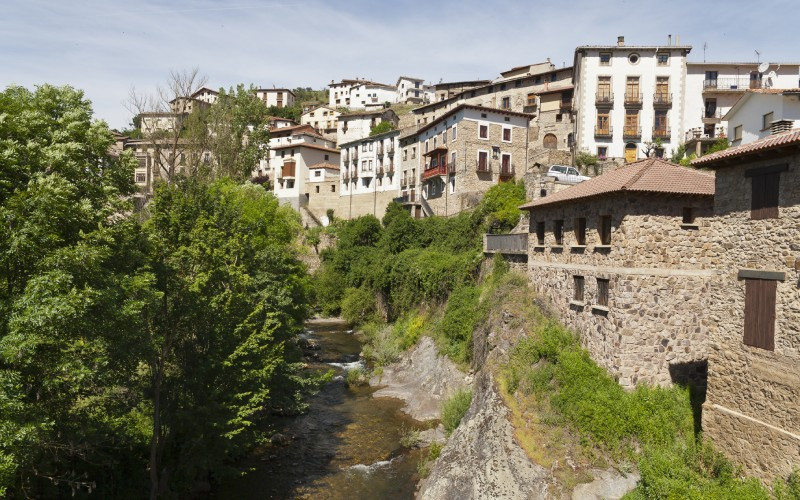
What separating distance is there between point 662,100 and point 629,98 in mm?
2720

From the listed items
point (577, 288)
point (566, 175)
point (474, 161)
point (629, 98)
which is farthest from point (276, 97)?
point (577, 288)

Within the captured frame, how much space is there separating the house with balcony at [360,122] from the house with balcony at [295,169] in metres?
11.3

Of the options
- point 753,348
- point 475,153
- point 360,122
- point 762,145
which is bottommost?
point 753,348

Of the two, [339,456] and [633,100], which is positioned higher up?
[633,100]

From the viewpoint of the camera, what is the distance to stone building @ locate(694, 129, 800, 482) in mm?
13242

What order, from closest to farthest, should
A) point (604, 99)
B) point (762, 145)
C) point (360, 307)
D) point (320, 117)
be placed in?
point (762, 145) → point (360, 307) → point (604, 99) → point (320, 117)

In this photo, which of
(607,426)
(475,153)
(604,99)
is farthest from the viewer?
(475,153)

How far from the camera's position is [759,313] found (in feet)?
46.4

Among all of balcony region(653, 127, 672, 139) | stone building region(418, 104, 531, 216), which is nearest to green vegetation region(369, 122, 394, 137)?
stone building region(418, 104, 531, 216)

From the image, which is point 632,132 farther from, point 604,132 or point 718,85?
point 718,85

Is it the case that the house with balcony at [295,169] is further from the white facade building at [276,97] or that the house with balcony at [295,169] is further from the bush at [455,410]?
the bush at [455,410]

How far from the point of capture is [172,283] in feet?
57.1

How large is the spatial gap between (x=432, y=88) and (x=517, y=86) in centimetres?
5822

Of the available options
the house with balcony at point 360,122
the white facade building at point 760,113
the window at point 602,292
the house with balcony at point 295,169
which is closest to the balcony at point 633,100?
the white facade building at point 760,113
